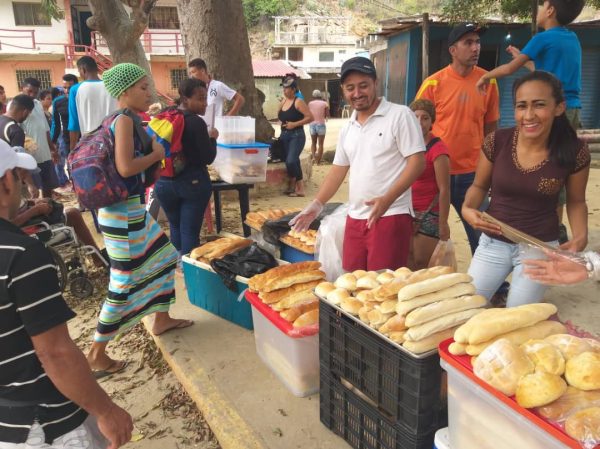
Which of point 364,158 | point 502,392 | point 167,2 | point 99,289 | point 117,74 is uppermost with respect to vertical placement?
point 167,2

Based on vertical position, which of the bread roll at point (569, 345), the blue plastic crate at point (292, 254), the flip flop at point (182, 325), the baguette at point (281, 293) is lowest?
the flip flop at point (182, 325)

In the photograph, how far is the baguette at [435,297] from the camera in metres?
1.82

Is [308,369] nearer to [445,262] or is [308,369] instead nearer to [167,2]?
[445,262]

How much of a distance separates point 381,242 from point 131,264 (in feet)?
5.57

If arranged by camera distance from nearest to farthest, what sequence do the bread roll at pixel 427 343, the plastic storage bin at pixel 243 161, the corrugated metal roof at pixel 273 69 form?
the bread roll at pixel 427 343, the plastic storage bin at pixel 243 161, the corrugated metal roof at pixel 273 69

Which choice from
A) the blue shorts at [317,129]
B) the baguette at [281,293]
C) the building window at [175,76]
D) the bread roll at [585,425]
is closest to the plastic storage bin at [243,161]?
the baguette at [281,293]

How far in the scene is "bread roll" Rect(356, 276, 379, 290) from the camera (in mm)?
2129

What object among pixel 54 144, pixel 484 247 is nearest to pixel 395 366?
Answer: pixel 484 247

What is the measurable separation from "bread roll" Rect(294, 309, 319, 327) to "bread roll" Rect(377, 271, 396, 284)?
0.56 m

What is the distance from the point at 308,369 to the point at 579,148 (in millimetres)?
1939

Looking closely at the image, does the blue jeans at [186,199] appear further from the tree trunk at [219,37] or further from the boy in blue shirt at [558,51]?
the tree trunk at [219,37]

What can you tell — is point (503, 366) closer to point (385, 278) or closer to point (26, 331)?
point (385, 278)

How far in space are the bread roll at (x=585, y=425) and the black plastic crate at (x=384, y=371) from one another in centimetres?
55

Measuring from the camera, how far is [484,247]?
2613 mm
